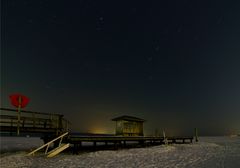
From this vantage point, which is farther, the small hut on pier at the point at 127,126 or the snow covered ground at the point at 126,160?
the small hut on pier at the point at 127,126

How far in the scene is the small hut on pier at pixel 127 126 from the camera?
3161cm

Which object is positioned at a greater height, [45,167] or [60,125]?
[60,125]

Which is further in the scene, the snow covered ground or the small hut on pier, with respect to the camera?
the small hut on pier

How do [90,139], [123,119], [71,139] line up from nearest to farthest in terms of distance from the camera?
[71,139] < [90,139] < [123,119]

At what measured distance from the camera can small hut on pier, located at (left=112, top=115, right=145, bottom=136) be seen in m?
31.6

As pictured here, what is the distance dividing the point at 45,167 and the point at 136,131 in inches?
933

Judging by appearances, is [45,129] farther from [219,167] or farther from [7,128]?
[219,167]

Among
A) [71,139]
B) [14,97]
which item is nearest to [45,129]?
[71,139]

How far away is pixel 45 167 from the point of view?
36.4ft

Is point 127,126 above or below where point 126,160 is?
above

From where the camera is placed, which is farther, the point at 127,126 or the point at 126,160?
the point at 127,126

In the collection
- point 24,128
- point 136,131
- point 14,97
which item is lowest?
point 136,131

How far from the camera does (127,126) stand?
32.2 metres

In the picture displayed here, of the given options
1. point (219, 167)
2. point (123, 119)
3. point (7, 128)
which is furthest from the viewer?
point (123, 119)
